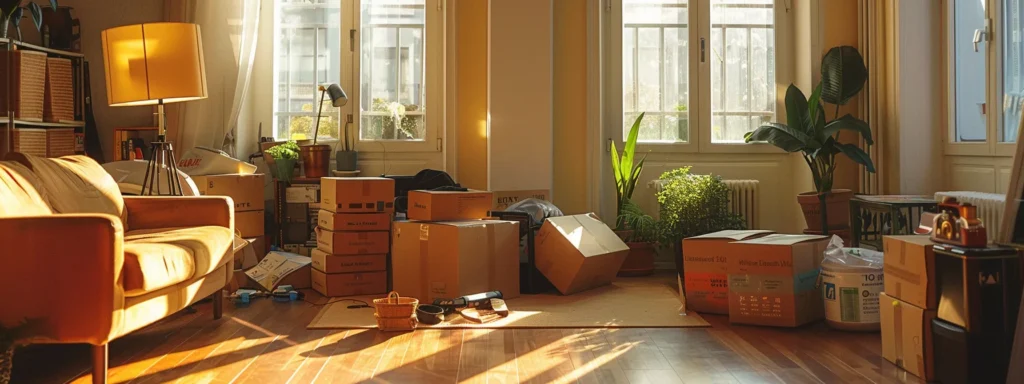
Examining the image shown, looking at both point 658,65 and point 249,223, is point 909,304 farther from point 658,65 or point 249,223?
point 249,223

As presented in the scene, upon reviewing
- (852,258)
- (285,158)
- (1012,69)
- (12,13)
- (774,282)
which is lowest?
(774,282)

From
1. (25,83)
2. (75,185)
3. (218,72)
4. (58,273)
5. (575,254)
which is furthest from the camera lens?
(218,72)

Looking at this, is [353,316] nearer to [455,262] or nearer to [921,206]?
[455,262]

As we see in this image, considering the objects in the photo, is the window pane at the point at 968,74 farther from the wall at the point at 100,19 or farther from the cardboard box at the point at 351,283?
the wall at the point at 100,19

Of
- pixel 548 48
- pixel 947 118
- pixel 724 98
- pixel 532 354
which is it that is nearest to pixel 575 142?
pixel 548 48

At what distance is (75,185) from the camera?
3543 mm

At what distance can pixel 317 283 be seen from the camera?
16.2 ft

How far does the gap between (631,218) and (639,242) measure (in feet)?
0.55

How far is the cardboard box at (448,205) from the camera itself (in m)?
4.59

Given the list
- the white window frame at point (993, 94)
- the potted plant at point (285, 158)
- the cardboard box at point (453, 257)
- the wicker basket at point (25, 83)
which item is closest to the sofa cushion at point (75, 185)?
the cardboard box at point (453, 257)

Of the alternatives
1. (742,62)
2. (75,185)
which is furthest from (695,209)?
(75,185)

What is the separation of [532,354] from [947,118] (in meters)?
3.21

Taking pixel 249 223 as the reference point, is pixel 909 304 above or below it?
below

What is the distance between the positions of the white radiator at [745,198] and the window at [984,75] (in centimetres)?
127
